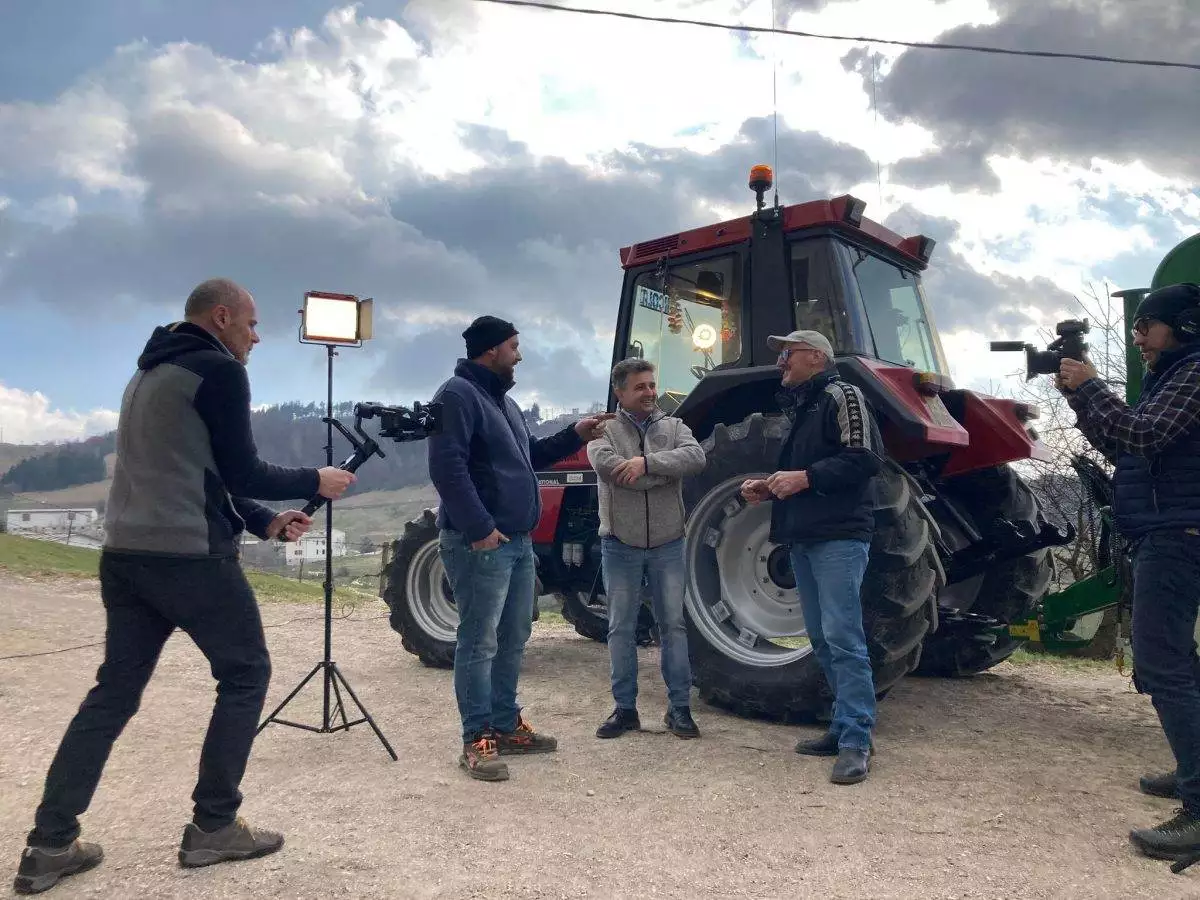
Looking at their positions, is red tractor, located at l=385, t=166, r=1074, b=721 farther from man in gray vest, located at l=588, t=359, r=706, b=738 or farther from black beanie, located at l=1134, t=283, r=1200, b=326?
black beanie, located at l=1134, t=283, r=1200, b=326

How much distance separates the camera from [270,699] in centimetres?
492

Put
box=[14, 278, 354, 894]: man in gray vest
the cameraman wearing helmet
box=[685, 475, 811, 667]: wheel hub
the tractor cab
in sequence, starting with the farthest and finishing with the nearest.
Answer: the tractor cab
box=[685, 475, 811, 667]: wheel hub
the cameraman wearing helmet
box=[14, 278, 354, 894]: man in gray vest

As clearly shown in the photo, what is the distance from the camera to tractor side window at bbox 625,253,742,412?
4.82 metres

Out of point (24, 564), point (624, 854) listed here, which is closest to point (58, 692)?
point (624, 854)

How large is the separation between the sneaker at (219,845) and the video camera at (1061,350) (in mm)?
3091

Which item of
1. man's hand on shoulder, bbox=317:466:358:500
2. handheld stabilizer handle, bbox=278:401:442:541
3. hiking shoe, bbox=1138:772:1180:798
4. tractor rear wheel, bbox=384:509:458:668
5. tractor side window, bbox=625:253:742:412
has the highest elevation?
tractor side window, bbox=625:253:742:412

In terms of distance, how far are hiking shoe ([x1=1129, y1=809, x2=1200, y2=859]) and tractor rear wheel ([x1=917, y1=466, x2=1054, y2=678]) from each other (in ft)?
6.68

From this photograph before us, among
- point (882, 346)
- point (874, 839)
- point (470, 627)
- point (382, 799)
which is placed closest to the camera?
point (874, 839)

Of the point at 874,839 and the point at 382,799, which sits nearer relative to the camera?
the point at 874,839

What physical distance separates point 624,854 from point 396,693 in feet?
8.82

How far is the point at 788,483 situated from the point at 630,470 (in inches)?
28.4

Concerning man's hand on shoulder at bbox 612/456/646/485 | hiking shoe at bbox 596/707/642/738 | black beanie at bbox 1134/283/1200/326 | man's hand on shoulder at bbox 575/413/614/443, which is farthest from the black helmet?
hiking shoe at bbox 596/707/642/738

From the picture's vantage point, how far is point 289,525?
111 inches

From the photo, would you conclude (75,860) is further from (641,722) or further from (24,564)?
(24,564)
